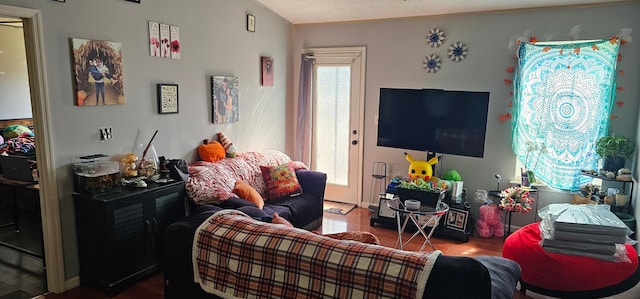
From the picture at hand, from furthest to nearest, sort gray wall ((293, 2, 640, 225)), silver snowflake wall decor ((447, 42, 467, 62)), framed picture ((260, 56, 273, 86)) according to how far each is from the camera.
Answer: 1. framed picture ((260, 56, 273, 86))
2. silver snowflake wall decor ((447, 42, 467, 62))
3. gray wall ((293, 2, 640, 225))

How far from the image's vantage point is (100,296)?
123 inches

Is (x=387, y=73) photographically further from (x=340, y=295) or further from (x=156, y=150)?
(x=340, y=295)

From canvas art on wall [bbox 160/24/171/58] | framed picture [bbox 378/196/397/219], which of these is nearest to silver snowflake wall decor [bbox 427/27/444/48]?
framed picture [bbox 378/196/397/219]

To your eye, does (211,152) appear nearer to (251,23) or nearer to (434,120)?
(251,23)

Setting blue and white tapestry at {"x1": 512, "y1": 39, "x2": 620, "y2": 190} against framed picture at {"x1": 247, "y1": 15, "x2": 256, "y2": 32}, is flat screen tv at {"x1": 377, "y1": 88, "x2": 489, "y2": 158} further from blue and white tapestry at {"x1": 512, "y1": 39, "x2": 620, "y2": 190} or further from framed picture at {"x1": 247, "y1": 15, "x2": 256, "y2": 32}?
framed picture at {"x1": 247, "y1": 15, "x2": 256, "y2": 32}

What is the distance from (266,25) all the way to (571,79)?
10.7ft

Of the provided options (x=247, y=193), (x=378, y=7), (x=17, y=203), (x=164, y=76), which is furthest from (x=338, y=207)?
(x=17, y=203)

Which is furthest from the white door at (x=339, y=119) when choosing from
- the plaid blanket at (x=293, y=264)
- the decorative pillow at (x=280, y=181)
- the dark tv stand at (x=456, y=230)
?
the plaid blanket at (x=293, y=264)

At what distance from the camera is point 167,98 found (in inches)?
151

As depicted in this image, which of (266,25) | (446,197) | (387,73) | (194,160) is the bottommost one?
(446,197)

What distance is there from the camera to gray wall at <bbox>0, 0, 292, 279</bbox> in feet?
10.00

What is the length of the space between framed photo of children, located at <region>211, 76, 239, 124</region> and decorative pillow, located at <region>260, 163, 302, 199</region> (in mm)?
679

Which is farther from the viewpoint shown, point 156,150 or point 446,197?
point 446,197

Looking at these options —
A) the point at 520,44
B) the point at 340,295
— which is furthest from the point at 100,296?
the point at 520,44
